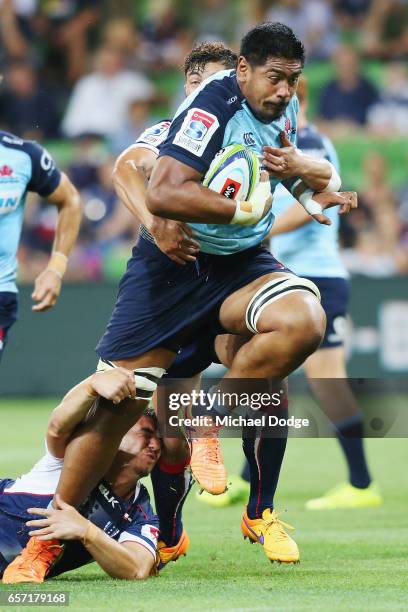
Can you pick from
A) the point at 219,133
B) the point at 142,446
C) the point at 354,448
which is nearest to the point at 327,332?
the point at 354,448

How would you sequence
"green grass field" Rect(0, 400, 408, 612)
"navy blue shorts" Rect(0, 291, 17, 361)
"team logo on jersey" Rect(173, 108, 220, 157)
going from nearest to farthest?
1. "green grass field" Rect(0, 400, 408, 612)
2. "team logo on jersey" Rect(173, 108, 220, 157)
3. "navy blue shorts" Rect(0, 291, 17, 361)

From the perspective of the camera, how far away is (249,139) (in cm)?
545

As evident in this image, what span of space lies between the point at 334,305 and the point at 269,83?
134 inches

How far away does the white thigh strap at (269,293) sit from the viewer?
213 inches

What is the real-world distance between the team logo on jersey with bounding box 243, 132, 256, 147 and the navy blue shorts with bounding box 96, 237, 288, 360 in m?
0.54

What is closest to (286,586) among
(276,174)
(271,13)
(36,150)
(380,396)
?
(276,174)

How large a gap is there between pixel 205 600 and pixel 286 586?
0.50 meters

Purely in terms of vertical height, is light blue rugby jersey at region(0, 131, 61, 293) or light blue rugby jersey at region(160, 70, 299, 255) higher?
light blue rugby jersey at region(160, 70, 299, 255)

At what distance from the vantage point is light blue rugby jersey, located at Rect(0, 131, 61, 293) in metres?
7.13

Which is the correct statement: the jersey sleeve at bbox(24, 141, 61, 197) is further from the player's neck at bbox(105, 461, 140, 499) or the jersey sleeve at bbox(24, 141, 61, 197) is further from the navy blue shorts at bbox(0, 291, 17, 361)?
Answer: the player's neck at bbox(105, 461, 140, 499)

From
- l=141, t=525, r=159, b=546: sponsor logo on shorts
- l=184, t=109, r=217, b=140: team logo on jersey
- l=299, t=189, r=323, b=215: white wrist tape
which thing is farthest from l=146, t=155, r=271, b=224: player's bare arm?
l=141, t=525, r=159, b=546: sponsor logo on shorts

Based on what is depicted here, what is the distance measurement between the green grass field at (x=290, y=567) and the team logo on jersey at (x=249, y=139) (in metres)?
1.94

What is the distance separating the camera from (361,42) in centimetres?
1766

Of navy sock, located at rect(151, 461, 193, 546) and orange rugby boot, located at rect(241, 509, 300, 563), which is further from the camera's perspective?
navy sock, located at rect(151, 461, 193, 546)
